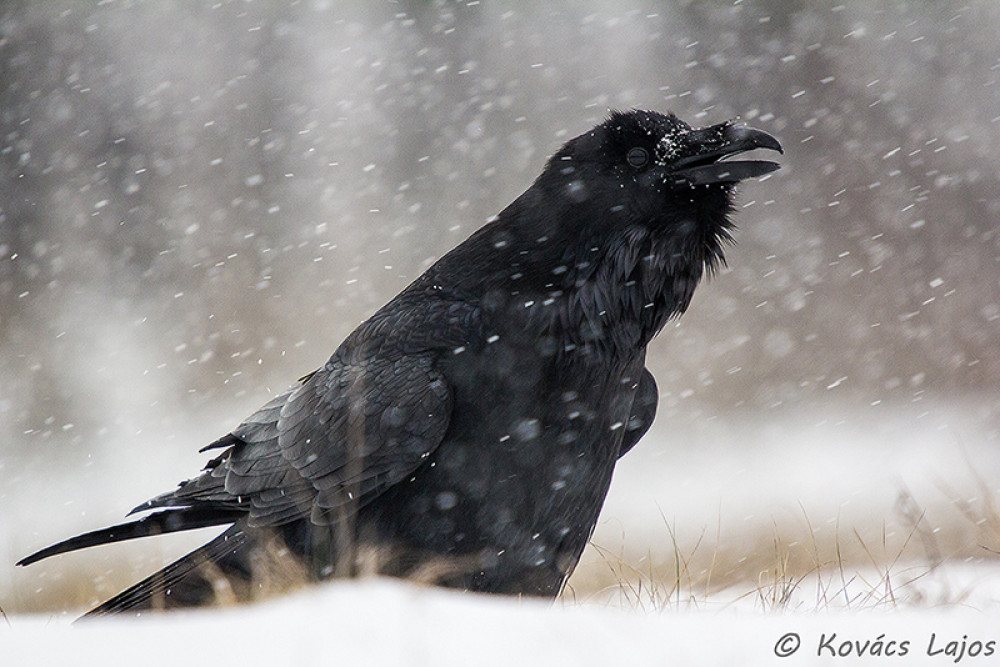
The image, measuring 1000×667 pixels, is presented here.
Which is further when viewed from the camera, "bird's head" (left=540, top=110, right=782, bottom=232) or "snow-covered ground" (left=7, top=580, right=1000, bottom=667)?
"bird's head" (left=540, top=110, right=782, bottom=232)

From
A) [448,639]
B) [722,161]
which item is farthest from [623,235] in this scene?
[448,639]

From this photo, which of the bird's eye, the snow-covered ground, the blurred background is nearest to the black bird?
the bird's eye

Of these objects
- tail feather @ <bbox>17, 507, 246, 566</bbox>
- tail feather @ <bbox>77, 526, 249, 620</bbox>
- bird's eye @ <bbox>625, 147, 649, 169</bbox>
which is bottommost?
tail feather @ <bbox>77, 526, 249, 620</bbox>

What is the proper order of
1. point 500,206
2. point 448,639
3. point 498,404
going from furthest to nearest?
1. point 500,206
2. point 498,404
3. point 448,639

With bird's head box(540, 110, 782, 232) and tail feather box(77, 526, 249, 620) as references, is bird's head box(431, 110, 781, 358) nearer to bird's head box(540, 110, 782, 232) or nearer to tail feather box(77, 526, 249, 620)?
bird's head box(540, 110, 782, 232)

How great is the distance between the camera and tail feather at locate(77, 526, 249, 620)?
285 centimetres

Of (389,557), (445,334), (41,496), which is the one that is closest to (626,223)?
(445,334)

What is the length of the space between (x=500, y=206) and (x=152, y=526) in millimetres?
7151

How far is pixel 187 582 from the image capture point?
2896mm

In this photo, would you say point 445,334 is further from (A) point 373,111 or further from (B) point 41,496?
(A) point 373,111

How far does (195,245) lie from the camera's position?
940 cm

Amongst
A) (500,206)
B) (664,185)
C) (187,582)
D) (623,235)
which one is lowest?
(187,582)

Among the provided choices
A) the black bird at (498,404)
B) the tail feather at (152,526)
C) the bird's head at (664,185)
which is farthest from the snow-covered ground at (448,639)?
the bird's head at (664,185)

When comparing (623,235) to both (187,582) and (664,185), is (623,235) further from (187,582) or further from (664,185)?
(187,582)
